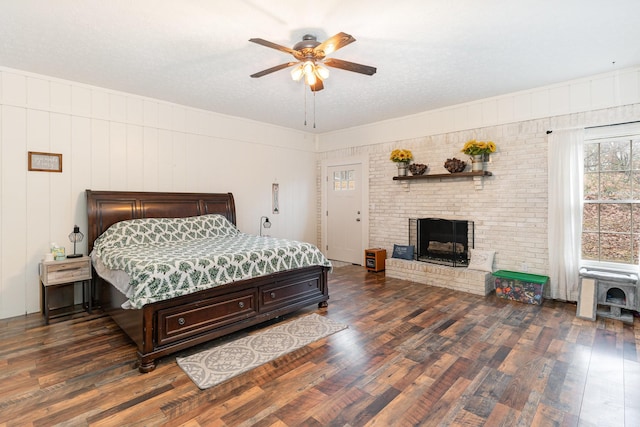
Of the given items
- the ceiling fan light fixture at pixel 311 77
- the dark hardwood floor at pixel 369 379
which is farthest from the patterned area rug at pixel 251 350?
the ceiling fan light fixture at pixel 311 77

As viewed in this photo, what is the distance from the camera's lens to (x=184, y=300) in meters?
2.65

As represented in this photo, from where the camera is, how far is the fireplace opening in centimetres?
483

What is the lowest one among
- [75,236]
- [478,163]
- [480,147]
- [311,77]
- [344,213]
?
[75,236]

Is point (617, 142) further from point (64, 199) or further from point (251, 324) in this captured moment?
point (64, 199)

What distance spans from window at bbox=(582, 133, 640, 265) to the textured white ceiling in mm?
917

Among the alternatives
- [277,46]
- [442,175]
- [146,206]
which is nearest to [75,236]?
[146,206]

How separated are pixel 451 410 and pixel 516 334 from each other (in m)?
1.50

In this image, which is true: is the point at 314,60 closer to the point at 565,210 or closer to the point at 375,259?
the point at 565,210

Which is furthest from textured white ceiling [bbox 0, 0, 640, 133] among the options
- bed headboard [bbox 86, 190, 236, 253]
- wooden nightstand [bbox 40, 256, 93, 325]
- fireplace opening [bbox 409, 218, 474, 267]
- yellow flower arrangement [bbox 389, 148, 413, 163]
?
wooden nightstand [bbox 40, 256, 93, 325]

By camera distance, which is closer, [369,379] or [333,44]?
[369,379]

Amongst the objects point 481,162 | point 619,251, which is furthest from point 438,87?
point 619,251

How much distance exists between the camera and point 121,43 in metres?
2.90

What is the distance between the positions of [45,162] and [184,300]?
266cm

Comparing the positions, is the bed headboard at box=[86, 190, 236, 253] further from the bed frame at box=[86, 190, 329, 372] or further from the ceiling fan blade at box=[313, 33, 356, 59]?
the ceiling fan blade at box=[313, 33, 356, 59]
